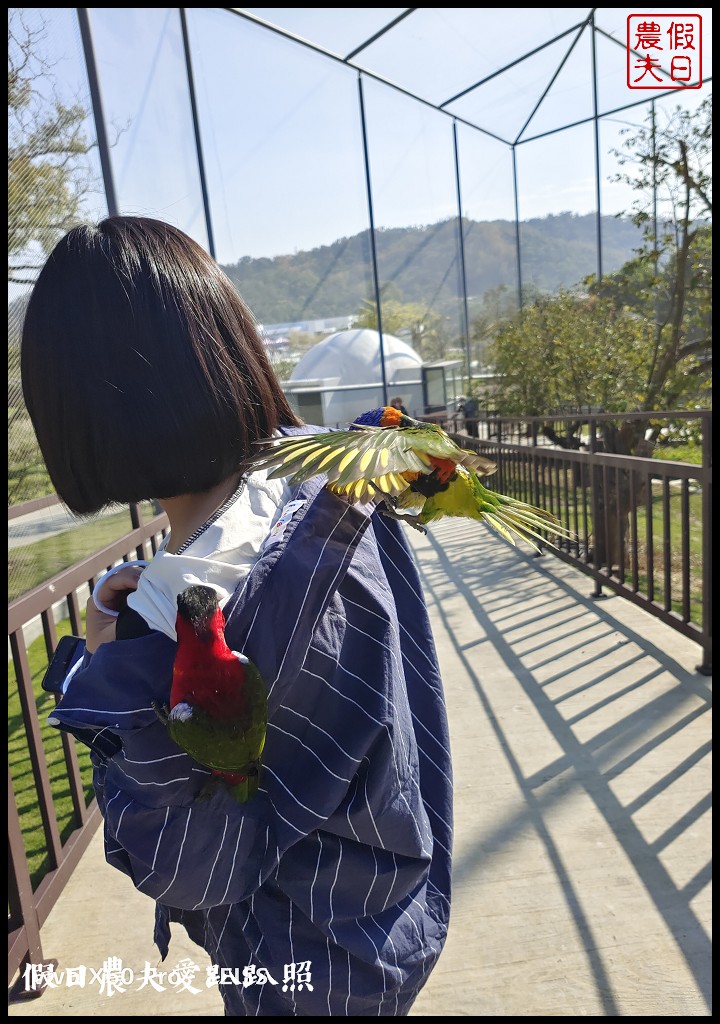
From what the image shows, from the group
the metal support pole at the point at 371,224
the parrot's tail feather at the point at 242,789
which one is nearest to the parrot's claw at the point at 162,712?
the parrot's tail feather at the point at 242,789

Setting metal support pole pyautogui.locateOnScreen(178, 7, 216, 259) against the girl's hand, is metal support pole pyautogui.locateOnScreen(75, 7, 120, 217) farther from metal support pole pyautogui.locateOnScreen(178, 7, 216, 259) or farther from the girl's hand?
metal support pole pyautogui.locateOnScreen(178, 7, 216, 259)

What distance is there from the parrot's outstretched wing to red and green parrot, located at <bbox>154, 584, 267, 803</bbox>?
0.15 metres

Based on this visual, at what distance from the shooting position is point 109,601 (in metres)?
0.86

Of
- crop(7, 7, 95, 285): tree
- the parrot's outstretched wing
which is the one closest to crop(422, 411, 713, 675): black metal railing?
the parrot's outstretched wing

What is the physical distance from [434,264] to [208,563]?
1717cm

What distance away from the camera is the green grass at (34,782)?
251cm

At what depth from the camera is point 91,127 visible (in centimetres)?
273

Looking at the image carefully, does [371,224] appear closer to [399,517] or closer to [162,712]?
[399,517]

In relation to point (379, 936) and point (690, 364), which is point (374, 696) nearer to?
point (379, 936)

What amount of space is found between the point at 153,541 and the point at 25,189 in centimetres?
148

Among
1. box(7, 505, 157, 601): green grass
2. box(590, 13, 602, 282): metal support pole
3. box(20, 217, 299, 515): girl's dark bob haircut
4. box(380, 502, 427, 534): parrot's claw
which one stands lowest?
box(7, 505, 157, 601): green grass

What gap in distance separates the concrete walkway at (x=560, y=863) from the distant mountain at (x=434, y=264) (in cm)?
834

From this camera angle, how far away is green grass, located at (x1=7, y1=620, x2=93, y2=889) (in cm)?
251

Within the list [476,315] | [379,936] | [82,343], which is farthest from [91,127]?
[476,315]
